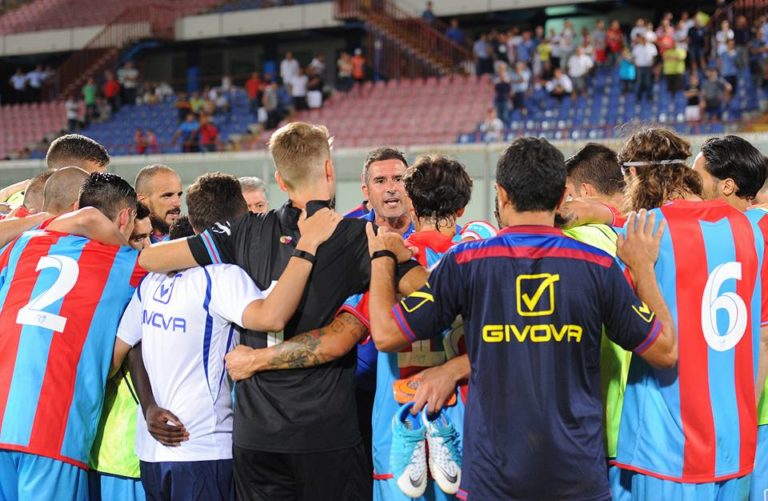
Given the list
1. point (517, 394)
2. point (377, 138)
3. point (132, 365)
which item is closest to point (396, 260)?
point (517, 394)

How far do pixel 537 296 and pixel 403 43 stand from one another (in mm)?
25491

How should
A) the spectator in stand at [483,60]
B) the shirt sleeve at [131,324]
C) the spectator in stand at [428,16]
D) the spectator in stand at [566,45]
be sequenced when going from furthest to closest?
Answer: the spectator in stand at [428,16]
the spectator in stand at [483,60]
the spectator in stand at [566,45]
the shirt sleeve at [131,324]

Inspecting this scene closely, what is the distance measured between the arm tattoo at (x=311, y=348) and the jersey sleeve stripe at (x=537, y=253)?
698mm

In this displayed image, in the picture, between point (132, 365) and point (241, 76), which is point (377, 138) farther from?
point (132, 365)

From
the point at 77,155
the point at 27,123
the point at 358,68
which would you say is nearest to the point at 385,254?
the point at 77,155

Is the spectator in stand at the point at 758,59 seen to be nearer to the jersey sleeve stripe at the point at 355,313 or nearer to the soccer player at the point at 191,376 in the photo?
the jersey sleeve stripe at the point at 355,313

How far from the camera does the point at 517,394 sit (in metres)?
Result: 3.15

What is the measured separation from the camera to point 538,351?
3148mm

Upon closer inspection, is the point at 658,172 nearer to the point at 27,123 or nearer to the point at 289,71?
the point at 289,71

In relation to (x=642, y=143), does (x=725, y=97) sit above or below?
above

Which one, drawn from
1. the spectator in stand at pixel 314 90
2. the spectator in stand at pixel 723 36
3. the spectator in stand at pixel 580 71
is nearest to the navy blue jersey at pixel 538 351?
the spectator in stand at pixel 723 36

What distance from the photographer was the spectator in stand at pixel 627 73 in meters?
21.0

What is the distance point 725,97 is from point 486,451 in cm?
1742

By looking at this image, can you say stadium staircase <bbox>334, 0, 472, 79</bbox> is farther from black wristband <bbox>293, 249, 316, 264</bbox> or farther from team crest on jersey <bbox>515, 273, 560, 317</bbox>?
team crest on jersey <bbox>515, 273, 560, 317</bbox>
